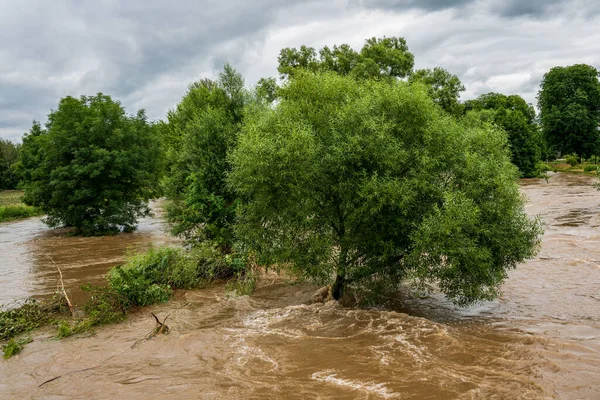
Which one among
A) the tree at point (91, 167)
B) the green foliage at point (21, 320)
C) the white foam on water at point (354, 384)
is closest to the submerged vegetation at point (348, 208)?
the green foliage at point (21, 320)

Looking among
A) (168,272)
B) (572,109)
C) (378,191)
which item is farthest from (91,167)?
(572,109)

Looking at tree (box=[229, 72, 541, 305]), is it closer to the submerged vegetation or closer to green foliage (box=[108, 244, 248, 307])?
the submerged vegetation

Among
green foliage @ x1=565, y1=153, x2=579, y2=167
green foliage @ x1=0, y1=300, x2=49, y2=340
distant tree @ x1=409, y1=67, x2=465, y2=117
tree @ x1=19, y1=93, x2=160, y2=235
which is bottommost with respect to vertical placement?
green foliage @ x1=0, y1=300, x2=49, y2=340

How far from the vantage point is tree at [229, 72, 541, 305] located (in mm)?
12617

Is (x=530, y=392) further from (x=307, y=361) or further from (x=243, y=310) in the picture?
(x=243, y=310)

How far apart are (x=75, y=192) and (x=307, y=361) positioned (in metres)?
27.5

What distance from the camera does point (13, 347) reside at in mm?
12242

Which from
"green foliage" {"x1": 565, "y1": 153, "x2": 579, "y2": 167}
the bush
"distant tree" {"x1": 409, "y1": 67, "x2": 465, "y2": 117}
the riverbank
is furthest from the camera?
"green foliage" {"x1": 565, "y1": 153, "x2": 579, "y2": 167}

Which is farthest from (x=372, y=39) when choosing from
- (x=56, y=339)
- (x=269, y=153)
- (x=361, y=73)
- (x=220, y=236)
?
(x=56, y=339)

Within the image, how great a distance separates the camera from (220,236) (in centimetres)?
2036

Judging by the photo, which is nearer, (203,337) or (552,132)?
(203,337)

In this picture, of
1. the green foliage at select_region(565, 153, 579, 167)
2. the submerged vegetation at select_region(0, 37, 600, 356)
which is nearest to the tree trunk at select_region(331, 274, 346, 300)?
the submerged vegetation at select_region(0, 37, 600, 356)

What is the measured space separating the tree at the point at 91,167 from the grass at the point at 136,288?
17.5 meters

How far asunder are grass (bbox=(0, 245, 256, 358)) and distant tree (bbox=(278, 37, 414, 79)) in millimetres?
32644
